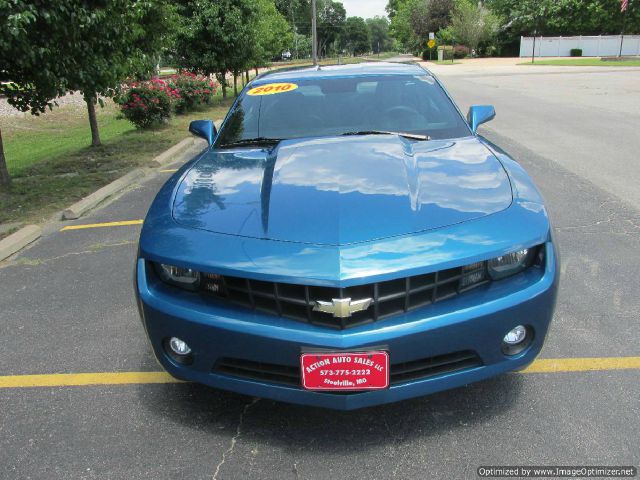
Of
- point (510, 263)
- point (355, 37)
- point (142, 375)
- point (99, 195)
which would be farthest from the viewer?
point (355, 37)

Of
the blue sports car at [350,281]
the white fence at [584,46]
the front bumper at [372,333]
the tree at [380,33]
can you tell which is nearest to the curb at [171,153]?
the blue sports car at [350,281]

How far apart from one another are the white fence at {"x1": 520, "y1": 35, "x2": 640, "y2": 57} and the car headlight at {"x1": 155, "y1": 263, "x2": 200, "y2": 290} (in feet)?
210

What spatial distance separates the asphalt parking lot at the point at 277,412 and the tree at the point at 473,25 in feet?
214

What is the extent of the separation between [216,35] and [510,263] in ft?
54.6

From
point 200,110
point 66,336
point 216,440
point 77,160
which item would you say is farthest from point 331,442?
point 200,110

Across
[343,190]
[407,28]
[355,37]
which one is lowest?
[343,190]

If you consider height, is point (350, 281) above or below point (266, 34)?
below

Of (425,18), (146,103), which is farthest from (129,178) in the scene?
(425,18)

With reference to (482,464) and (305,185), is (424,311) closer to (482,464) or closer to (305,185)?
(482,464)

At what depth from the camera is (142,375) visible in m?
3.07

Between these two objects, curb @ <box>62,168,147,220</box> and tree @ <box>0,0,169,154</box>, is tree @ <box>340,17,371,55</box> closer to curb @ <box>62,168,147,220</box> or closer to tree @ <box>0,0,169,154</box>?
curb @ <box>62,168,147,220</box>

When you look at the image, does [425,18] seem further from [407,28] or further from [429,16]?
[407,28]

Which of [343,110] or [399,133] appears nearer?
[399,133]

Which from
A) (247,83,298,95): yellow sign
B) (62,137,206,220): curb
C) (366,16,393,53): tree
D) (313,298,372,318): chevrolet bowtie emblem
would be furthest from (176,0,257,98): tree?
(366,16,393,53): tree
